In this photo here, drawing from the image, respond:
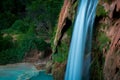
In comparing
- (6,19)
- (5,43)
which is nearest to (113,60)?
(5,43)

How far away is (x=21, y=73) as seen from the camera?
1680 cm

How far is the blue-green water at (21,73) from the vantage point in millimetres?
15750

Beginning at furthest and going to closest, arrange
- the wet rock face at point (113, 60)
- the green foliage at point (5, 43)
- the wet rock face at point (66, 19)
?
the green foliage at point (5, 43), the wet rock face at point (66, 19), the wet rock face at point (113, 60)

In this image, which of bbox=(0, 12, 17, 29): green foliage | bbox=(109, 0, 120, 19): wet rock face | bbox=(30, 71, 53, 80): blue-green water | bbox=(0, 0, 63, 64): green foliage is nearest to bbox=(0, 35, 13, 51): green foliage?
bbox=(0, 0, 63, 64): green foliage

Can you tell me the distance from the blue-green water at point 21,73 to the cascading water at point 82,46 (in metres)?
3.47

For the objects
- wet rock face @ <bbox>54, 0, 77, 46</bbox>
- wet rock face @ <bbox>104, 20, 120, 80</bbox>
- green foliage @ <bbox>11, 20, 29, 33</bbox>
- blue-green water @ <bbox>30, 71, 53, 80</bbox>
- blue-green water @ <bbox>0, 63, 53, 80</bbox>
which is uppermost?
wet rock face @ <bbox>54, 0, 77, 46</bbox>

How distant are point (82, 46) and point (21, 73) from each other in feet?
19.7

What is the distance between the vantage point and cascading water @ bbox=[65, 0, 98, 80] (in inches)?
458

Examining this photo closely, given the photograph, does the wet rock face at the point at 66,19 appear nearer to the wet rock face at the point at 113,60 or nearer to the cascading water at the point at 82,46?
the cascading water at the point at 82,46

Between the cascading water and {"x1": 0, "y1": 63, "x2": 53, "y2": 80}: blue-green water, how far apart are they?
347 cm

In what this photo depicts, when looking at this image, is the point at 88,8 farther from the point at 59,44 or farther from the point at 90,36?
the point at 59,44

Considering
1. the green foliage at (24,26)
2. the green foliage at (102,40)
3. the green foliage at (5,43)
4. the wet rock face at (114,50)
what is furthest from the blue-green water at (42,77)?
the green foliage at (5,43)

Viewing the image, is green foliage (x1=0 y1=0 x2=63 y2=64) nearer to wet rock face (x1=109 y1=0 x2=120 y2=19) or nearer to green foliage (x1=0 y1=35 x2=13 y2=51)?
green foliage (x1=0 y1=35 x2=13 y2=51)

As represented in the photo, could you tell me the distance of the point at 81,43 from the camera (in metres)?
11.9
